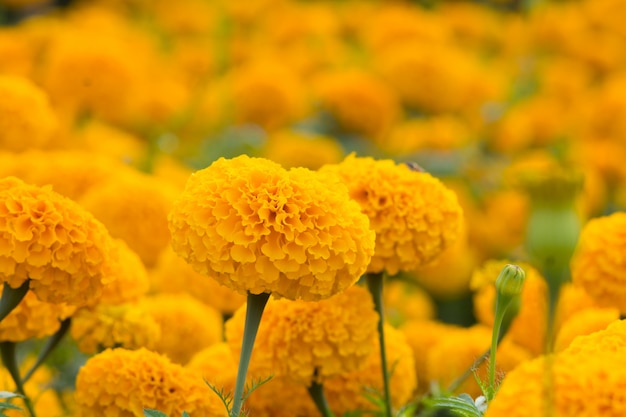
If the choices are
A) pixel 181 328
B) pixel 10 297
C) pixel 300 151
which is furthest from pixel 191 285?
pixel 300 151

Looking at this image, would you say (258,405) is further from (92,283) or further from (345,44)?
(345,44)

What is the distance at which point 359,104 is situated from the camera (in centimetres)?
429

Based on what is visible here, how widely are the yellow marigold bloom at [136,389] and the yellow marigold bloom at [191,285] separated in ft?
2.00

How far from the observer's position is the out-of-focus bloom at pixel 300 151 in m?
3.71

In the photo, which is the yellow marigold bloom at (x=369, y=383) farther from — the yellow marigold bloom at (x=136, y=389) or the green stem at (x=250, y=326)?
the green stem at (x=250, y=326)

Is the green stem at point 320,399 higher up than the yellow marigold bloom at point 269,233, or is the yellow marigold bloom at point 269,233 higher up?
the yellow marigold bloom at point 269,233

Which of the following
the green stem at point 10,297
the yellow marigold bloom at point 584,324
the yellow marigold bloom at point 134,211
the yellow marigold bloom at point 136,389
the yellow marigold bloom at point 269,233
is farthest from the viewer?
the yellow marigold bloom at point 134,211

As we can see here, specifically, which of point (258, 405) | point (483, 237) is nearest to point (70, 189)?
point (258, 405)

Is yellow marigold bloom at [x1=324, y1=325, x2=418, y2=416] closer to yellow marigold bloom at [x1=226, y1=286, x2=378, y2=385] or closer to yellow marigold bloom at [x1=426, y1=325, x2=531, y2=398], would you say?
yellow marigold bloom at [x1=226, y1=286, x2=378, y2=385]

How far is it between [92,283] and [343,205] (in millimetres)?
380

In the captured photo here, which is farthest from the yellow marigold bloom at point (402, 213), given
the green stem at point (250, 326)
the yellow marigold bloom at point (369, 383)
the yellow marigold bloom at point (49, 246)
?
the yellow marigold bloom at point (49, 246)

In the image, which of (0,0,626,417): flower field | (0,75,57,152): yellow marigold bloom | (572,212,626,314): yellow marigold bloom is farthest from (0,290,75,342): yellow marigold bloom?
(0,75,57,152): yellow marigold bloom

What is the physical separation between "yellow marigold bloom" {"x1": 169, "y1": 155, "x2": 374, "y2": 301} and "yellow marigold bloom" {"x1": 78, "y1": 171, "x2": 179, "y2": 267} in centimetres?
105

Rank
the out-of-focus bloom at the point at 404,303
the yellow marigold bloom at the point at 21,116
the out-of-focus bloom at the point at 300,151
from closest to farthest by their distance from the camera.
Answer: the yellow marigold bloom at the point at 21,116, the out-of-focus bloom at the point at 404,303, the out-of-focus bloom at the point at 300,151
